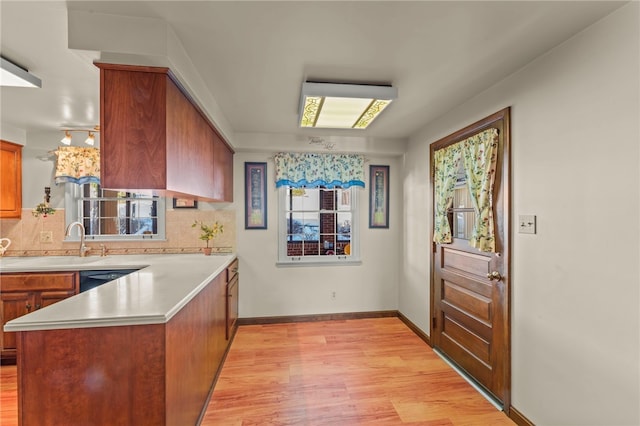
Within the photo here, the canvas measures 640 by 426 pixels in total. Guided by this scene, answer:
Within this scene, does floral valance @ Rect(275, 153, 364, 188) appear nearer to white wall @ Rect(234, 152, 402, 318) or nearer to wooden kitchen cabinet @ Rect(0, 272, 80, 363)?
white wall @ Rect(234, 152, 402, 318)

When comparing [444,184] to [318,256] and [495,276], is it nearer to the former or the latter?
[495,276]

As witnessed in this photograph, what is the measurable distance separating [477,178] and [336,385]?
211cm

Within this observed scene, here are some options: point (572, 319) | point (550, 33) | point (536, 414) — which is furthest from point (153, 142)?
point (536, 414)

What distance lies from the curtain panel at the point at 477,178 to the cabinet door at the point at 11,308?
4.08 m

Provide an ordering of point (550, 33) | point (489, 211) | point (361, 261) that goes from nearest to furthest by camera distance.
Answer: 1. point (550, 33)
2. point (489, 211)
3. point (361, 261)

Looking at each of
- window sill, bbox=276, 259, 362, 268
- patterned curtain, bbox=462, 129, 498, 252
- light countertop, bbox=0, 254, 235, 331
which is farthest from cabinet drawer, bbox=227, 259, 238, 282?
patterned curtain, bbox=462, 129, 498, 252

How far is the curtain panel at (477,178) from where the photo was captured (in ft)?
7.18

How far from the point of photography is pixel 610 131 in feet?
4.67

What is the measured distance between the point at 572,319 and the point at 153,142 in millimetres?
2632

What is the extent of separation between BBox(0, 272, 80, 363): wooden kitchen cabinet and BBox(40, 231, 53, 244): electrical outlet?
80 cm

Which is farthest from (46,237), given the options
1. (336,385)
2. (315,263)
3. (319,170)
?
(336,385)

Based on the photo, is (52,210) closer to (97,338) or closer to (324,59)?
(97,338)

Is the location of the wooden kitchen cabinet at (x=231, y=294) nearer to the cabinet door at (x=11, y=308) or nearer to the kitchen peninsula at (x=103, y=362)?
the kitchen peninsula at (x=103, y=362)

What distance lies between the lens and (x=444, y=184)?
2.83 m
